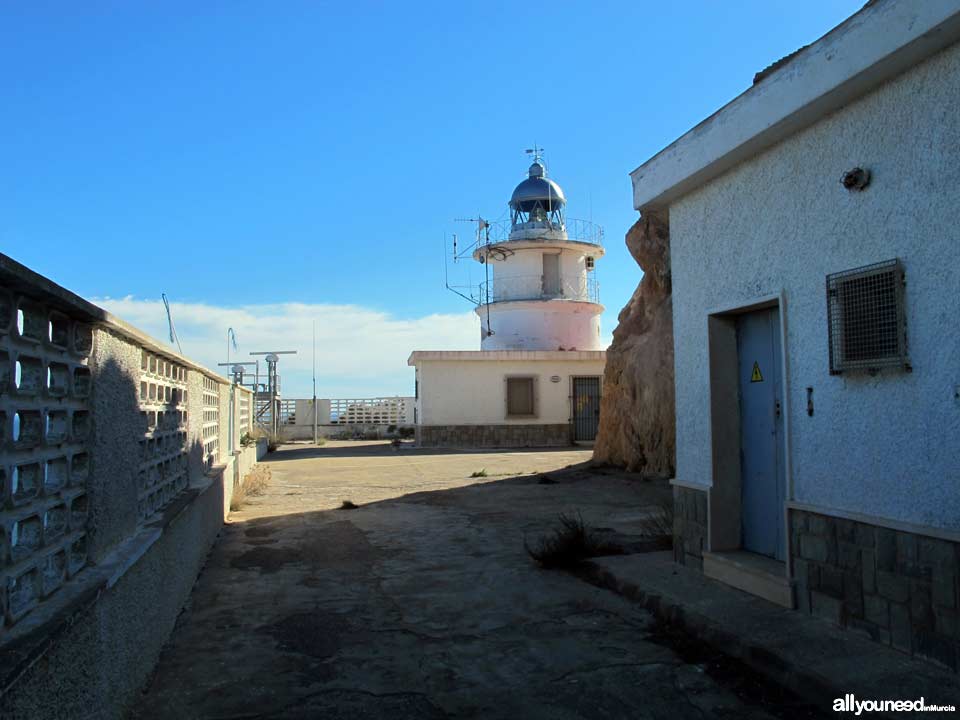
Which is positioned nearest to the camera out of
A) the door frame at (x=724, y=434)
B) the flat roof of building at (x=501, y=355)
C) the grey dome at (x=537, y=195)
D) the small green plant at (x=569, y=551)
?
the door frame at (x=724, y=434)

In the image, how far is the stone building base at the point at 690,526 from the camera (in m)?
5.87

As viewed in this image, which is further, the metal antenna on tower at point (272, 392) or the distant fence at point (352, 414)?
the distant fence at point (352, 414)

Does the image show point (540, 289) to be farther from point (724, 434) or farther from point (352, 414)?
point (724, 434)

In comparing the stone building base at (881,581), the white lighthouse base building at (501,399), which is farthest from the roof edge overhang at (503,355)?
the stone building base at (881,581)

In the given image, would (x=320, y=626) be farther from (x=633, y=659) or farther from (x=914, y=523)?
(x=914, y=523)

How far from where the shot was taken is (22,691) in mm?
2291

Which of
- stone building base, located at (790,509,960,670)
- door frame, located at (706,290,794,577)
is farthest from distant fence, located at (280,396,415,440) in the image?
stone building base, located at (790,509,960,670)

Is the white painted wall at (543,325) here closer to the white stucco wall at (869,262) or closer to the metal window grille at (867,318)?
the white stucco wall at (869,262)

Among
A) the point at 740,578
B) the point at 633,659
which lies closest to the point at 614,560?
the point at 740,578

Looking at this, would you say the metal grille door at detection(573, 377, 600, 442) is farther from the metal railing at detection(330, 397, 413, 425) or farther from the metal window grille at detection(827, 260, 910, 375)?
the metal window grille at detection(827, 260, 910, 375)

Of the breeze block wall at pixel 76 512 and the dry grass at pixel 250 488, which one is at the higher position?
the breeze block wall at pixel 76 512

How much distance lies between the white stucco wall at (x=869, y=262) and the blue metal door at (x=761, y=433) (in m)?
0.30

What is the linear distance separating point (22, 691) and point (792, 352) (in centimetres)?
441

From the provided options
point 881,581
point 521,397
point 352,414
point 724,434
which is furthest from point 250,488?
point 352,414
